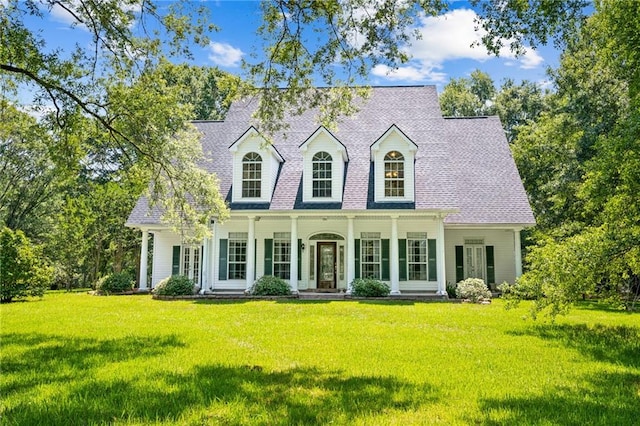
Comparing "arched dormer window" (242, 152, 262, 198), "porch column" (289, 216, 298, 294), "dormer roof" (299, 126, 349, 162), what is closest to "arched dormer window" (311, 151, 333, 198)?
"dormer roof" (299, 126, 349, 162)

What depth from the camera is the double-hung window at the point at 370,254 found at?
64.7 ft

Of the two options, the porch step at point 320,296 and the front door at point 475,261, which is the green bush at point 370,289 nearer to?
the porch step at point 320,296

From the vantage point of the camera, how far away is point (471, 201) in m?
20.8

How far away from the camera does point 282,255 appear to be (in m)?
20.2

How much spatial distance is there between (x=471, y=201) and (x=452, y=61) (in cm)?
940

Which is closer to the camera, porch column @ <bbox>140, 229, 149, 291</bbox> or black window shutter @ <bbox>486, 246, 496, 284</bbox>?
black window shutter @ <bbox>486, 246, 496, 284</bbox>

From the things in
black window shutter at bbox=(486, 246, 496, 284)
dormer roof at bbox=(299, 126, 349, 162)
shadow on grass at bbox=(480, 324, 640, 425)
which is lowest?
shadow on grass at bbox=(480, 324, 640, 425)

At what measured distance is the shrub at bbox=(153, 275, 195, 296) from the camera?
59.9 ft

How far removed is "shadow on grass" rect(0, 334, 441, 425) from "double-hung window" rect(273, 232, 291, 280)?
506 inches

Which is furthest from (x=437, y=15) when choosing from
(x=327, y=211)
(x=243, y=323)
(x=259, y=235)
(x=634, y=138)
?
(x=259, y=235)

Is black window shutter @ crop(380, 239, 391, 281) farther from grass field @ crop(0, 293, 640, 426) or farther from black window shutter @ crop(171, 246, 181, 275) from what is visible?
black window shutter @ crop(171, 246, 181, 275)

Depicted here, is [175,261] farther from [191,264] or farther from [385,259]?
[385,259]

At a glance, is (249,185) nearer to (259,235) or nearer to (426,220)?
(259,235)

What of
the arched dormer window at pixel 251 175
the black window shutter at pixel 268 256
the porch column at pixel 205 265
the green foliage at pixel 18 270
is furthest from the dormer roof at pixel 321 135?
the green foliage at pixel 18 270
